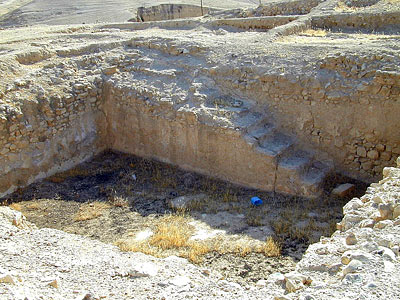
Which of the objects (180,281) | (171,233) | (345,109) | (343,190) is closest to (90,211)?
(171,233)

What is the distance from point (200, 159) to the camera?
349 inches

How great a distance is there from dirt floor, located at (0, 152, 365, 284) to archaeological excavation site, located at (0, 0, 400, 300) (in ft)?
0.11

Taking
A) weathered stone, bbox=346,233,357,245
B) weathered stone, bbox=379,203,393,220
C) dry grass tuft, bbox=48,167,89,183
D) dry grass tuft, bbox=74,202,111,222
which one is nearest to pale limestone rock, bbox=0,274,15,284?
weathered stone, bbox=346,233,357,245

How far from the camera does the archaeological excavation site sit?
4789 mm

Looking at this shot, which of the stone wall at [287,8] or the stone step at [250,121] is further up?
the stone wall at [287,8]

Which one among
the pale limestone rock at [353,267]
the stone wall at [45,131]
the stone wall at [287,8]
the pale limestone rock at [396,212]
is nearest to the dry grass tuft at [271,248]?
the pale limestone rock at [396,212]

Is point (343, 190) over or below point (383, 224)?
below

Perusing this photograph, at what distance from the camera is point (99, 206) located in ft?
26.3

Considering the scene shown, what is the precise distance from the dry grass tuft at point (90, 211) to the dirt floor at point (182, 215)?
0.06 feet

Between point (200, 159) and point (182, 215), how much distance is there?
67.1 inches

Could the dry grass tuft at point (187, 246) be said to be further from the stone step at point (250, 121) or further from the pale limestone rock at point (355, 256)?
the stone step at point (250, 121)

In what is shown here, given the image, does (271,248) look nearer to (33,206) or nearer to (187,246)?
(187,246)

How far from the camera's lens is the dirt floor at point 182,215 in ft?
20.7

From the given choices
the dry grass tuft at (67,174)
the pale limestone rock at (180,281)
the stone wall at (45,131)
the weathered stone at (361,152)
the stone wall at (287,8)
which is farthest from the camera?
the stone wall at (287,8)
